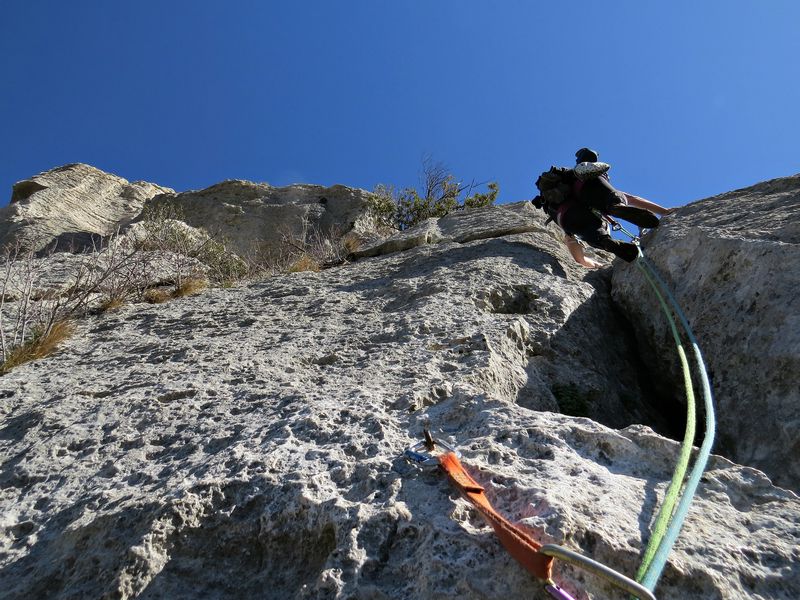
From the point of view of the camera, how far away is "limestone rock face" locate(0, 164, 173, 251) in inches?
422

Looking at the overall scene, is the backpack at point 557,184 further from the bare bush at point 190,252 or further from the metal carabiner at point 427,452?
the metal carabiner at point 427,452

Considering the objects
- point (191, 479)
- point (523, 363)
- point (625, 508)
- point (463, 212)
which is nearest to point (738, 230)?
point (523, 363)

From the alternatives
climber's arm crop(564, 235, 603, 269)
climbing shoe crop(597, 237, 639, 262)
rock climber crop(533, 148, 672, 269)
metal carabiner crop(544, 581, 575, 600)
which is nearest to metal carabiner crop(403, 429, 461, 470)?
metal carabiner crop(544, 581, 575, 600)

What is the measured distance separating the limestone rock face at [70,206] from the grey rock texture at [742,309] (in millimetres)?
9353

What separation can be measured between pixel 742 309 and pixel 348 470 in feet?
6.63

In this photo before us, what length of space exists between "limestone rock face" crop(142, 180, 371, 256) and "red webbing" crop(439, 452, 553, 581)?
370 inches

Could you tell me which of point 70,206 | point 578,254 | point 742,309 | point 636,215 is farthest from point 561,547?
point 70,206

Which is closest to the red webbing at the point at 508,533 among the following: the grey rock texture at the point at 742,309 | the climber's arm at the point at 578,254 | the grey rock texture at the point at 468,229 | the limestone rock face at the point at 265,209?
the grey rock texture at the point at 742,309

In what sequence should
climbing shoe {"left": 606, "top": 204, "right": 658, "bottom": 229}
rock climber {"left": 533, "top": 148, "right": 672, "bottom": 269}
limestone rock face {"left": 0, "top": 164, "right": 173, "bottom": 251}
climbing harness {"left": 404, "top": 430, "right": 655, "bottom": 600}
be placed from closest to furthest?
climbing harness {"left": 404, "top": 430, "right": 655, "bottom": 600}, climbing shoe {"left": 606, "top": 204, "right": 658, "bottom": 229}, rock climber {"left": 533, "top": 148, "right": 672, "bottom": 269}, limestone rock face {"left": 0, "top": 164, "right": 173, "bottom": 251}

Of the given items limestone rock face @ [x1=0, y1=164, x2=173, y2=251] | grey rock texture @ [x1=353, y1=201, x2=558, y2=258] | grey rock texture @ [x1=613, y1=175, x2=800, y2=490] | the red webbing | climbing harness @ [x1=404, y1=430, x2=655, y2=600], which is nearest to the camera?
climbing harness @ [x1=404, y1=430, x2=655, y2=600]

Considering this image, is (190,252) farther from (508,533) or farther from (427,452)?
(508,533)

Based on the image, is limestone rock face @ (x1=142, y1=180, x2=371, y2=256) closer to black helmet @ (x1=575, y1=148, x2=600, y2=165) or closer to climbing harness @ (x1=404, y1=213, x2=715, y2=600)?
black helmet @ (x1=575, y1=148, x2=600, y2=165)

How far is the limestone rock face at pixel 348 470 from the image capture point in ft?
4.36

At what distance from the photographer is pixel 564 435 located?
1.78 m
